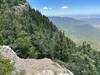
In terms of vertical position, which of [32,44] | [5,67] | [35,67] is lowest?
[32,44]

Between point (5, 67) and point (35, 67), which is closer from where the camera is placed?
point (5, 67)

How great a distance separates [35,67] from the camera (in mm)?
39969

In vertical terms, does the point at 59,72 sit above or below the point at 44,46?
above

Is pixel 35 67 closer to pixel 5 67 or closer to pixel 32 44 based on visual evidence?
pixel 5 67

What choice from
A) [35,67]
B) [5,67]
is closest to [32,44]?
[35,67]

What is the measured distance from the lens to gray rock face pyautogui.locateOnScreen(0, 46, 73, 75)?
3831 cm

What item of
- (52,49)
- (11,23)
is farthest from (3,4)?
(52,49)

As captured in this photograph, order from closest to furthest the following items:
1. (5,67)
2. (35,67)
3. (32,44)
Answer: (5,67)
(35,67)
(32,44)

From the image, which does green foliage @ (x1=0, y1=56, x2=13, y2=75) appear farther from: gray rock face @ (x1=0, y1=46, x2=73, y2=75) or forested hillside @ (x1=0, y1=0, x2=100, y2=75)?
forested hillside @ (x1=0, y1=0, x2=100, y2=75)

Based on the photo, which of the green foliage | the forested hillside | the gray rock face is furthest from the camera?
the forested hillside

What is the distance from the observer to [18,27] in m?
99.5

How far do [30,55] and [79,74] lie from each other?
1539 cm

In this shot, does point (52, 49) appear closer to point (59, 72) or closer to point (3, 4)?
point (3, 4)

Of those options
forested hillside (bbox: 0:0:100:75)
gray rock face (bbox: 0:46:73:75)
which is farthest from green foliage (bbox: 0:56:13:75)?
forested hillside (bbox: 0:0:100:75)
